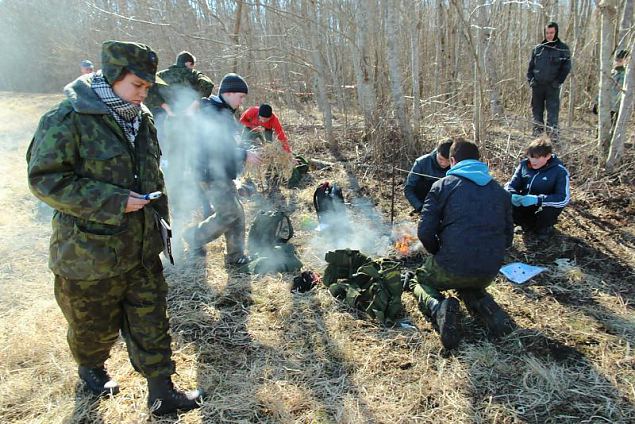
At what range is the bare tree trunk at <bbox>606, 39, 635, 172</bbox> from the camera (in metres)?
5.32

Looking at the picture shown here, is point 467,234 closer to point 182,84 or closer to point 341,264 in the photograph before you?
point 341,264

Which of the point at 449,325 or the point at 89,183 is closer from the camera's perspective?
the point at 89,183

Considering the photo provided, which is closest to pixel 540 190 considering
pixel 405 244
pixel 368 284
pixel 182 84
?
pixel 405 244

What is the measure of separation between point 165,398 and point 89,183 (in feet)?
4.53

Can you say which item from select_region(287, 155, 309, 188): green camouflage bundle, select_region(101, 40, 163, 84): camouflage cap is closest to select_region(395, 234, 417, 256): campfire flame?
select_region(287, 155, 309, 188): green camouflage bundle

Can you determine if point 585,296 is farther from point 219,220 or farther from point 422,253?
point 219,220

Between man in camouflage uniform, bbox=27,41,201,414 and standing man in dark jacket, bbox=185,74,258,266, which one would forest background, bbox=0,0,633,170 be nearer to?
standing man in dark jacket, bbox=185,74,258,266

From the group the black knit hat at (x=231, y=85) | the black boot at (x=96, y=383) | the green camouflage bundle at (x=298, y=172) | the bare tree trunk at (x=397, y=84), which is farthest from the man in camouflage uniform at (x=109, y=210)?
the bare tree trunk at (x=397, y=84)

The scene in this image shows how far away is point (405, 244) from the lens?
4.68 meters

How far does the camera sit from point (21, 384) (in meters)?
2.80

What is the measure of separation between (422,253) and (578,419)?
2.25 metres

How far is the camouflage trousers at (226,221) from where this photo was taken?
440 centimetres

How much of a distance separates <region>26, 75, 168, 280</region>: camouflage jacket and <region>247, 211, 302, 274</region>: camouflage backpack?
2.30m

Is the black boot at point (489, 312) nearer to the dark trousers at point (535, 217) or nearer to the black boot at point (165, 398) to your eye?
the dark trousers at point (535, 217)
